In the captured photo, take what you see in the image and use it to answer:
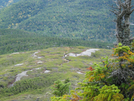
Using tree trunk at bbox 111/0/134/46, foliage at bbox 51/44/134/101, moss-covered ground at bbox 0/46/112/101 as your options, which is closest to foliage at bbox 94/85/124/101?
foliage at bbox 51/44/134/101

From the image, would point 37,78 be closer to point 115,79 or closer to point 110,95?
point 115,79

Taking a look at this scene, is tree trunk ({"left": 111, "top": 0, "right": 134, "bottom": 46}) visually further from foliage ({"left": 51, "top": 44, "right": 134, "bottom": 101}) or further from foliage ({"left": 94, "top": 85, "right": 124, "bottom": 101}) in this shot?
foliage ({"left": 94, "top": 85, "right": 124, "bottom": 101})

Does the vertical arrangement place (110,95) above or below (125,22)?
below

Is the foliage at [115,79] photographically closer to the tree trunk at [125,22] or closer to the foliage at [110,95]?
the foliage at [110,95]

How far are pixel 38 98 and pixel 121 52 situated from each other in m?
99.8

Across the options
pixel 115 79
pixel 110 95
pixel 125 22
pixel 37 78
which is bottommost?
pixel 37 78

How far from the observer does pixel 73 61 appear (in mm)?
188375

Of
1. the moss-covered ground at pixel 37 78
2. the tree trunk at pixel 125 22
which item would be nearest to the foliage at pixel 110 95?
the tree trunk at pixel 125 22

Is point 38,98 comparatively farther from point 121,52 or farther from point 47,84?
point 121,52

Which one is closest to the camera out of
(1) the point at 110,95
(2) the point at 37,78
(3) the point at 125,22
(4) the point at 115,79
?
(1) the point at 110,95

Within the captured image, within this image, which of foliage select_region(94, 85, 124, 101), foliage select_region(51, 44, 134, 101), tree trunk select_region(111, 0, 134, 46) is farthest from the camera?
tree trunk select_region(111, 0, 134, 46)

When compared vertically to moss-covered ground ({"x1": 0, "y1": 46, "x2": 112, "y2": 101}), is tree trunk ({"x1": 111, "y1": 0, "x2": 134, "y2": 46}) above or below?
above

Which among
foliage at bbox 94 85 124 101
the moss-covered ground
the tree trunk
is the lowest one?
the moss-covered ground

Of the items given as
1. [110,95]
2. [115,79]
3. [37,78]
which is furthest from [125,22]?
[37,78]
